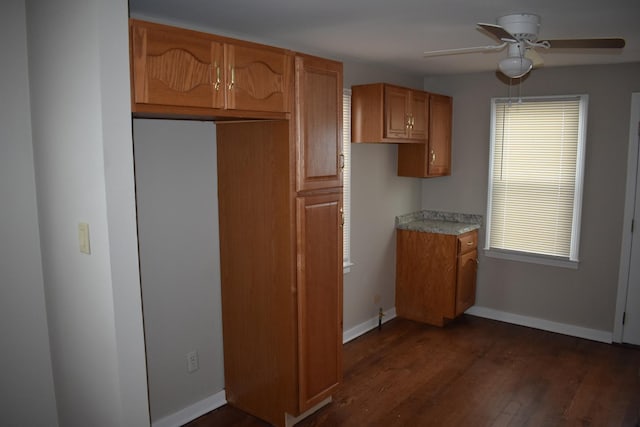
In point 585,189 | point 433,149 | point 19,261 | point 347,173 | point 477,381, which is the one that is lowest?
point 477,381

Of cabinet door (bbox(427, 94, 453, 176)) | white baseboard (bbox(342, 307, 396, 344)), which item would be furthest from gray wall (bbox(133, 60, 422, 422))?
cabinet door (bbox(427, 94, 453, 176))

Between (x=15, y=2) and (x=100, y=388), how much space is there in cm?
179

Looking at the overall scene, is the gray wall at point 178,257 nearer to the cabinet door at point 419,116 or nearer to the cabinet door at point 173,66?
the cabinet door at point 173,66

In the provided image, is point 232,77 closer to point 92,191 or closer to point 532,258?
point 92,191

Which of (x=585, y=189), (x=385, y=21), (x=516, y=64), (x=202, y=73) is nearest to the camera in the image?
(x=202, y=73)

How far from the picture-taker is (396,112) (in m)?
4.23

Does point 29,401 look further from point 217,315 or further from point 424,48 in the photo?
point 424,48

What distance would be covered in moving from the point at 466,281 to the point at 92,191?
382cm

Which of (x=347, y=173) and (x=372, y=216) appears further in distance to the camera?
(x=372, y=216)

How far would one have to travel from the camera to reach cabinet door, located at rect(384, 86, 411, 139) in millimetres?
4121

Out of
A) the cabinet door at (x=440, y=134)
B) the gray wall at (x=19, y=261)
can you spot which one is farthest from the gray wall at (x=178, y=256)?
the cabinet door at (x=440, y=134)

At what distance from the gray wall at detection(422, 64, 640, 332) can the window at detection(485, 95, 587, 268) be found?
0.08 m

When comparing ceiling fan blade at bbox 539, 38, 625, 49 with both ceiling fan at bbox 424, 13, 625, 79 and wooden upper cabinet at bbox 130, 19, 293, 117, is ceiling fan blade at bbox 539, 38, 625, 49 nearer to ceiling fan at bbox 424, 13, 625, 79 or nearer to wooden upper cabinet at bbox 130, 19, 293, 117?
ceiling fan at bbox 424, 13, 625, 79

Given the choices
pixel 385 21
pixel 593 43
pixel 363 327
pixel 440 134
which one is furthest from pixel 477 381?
pixel 385 21
